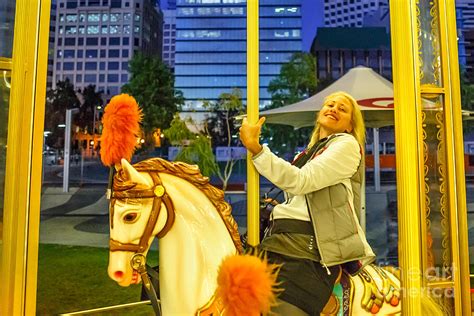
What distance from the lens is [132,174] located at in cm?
88

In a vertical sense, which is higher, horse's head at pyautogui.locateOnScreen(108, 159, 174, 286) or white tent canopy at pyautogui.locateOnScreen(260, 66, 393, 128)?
white tent canopy at pyautogui.locateOnScreen(260, 66, 393, 128)

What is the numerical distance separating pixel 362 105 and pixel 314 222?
1760mm

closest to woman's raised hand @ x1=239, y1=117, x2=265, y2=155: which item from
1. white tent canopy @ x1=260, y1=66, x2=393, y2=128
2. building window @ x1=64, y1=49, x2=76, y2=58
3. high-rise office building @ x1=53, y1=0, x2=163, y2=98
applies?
white tent canopy @ x1=260, y1=66, x2=393, y2=128

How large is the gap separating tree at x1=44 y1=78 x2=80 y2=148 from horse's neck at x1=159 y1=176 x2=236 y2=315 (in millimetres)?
2143

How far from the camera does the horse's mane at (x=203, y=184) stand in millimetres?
942

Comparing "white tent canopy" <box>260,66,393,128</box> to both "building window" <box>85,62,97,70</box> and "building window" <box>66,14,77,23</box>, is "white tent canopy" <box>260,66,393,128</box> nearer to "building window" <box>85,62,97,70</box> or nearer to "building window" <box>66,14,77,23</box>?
"building window" <box>85,62,97,70</box>

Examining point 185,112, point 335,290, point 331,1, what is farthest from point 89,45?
point 335,290

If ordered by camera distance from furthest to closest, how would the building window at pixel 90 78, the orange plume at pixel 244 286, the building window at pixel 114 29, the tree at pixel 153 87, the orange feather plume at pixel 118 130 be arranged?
the building window at pixel 114 29 → the building window at pixel 90 78 → the tree at pixel 153 87 → the orange feather plume at pixel 118 130 → the orange plume at pixel 244 286

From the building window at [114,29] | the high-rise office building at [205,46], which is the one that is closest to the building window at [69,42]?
the building window at [114,29]

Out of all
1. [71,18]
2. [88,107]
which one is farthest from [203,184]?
[71,18]

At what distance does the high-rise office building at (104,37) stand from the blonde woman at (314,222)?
2.75 metres

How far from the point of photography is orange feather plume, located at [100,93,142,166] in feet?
2.99

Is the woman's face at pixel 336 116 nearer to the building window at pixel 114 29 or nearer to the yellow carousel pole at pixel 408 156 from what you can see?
the yellow carousel pole at pixel 408 156

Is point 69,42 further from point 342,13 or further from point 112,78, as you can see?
point 342,13
